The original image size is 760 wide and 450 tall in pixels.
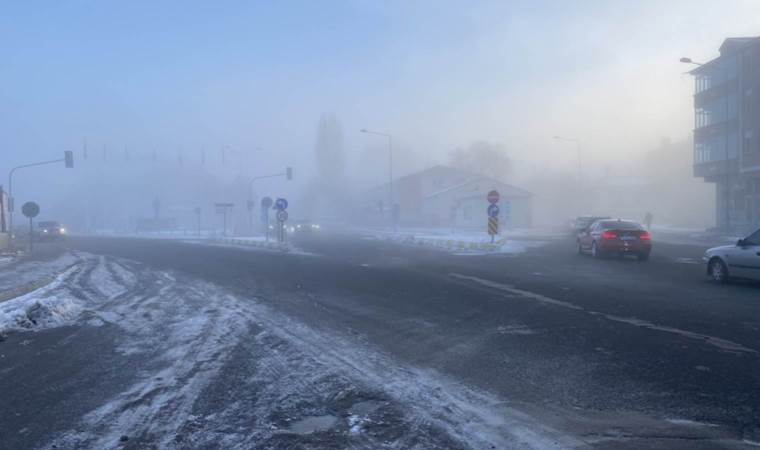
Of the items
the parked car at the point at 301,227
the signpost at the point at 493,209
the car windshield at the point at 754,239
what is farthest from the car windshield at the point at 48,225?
the car windshield at the point at 754,239

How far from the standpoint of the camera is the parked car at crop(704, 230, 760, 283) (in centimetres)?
1408

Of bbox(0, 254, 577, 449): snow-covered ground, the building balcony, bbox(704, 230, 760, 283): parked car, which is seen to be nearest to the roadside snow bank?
bbox(0, 254, 577, 449): snow-covered ground

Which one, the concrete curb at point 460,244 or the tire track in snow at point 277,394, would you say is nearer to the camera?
the tire track in snow at point 277,394

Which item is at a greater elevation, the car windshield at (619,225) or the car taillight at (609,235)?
the car windshield at (619,225)

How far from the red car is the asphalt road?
681 centimetres

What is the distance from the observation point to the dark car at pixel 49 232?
51750 millimetres

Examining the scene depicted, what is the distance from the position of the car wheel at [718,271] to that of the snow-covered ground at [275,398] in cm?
1038

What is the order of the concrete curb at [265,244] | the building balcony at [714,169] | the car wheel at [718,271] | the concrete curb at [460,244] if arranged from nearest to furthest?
the car wheel at [718,271] → the concrete curb at [460,244] → the concrete curb at [265,244] → the building balcony at [714,169]

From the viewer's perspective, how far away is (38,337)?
967 cm

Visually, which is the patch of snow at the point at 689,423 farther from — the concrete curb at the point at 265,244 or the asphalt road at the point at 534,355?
the concrete curb at the point at 265,244

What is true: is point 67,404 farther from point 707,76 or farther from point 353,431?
point 707,76

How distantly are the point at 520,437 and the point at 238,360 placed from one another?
3.99 m

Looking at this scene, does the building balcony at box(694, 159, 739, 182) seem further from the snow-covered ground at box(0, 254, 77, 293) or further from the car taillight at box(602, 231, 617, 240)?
the snow-covered ground at box(0, 254, 77, 293)

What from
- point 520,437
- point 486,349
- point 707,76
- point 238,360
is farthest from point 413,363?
point 707,76
